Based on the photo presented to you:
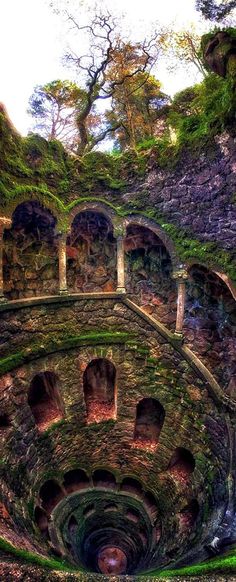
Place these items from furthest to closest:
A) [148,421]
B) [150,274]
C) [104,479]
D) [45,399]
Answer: [150,274] → [148,421] → [104,479] → [45,399]

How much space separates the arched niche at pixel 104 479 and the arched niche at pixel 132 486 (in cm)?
37

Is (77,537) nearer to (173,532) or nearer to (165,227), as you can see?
(173,532)

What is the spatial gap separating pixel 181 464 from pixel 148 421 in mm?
1829

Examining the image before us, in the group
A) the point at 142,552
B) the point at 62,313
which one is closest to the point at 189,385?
the point at 62,313

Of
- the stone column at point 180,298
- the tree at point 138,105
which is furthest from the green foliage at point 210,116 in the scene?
the tree at point 138,105

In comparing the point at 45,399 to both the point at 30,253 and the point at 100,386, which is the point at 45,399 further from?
the point at 30,253

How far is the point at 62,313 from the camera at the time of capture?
11.1m

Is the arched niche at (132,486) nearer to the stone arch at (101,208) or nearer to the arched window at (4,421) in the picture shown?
the arched window at (4,421)

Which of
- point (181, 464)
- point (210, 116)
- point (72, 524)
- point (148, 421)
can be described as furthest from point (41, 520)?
point (210, 116)

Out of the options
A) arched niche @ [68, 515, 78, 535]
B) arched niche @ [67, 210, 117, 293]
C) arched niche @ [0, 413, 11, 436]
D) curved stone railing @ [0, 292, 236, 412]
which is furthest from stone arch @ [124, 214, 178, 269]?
arched niche @ [68, 515, 78, 535]

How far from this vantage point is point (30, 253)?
1121 centimetres

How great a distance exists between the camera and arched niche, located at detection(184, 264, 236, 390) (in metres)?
10.0

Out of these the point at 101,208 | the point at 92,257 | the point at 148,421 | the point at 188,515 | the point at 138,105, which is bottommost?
the point at 188,515

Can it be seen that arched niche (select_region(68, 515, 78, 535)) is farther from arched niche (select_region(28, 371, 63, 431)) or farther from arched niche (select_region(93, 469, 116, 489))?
arched niche (select_region(28, 371, 63, 431))
